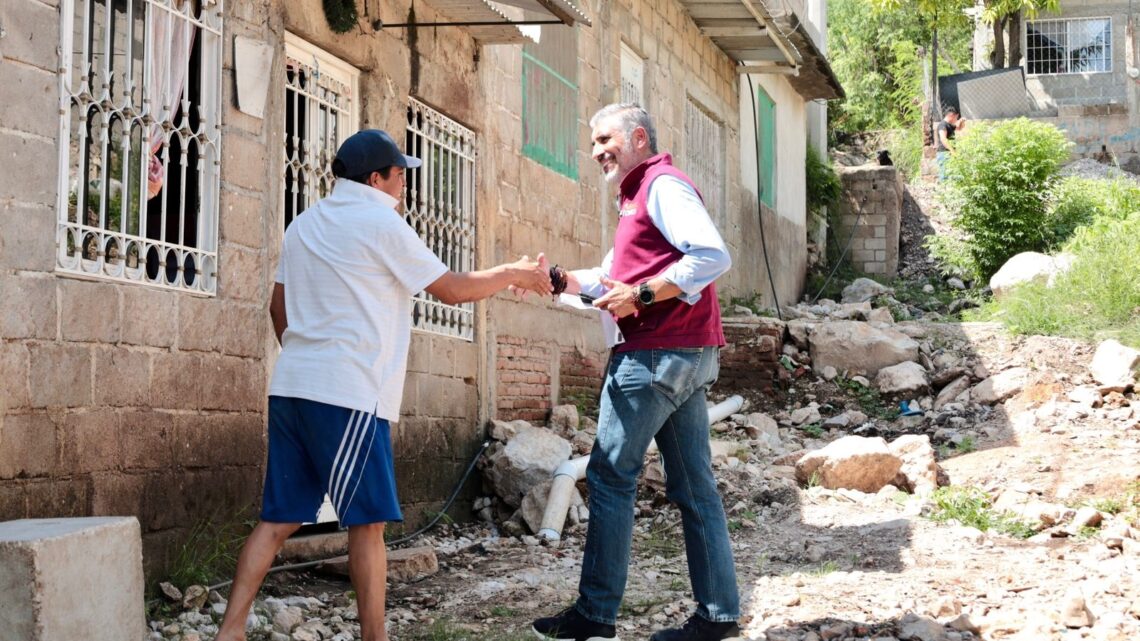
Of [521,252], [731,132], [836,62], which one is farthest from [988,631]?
[836,62]

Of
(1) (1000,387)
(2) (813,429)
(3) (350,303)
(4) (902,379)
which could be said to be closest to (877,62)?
(4) (902,379)

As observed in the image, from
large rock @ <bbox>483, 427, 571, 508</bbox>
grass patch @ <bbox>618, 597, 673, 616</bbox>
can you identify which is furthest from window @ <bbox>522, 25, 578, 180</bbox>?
grass patch @ <bbox>618, 597, 673, 616</bbox>

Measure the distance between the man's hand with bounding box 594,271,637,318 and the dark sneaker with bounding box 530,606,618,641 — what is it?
43.6 inches

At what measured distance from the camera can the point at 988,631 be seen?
16.1ft

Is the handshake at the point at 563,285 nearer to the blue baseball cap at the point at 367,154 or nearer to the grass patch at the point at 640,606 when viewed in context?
the blue baseball cap at the point at 367,154

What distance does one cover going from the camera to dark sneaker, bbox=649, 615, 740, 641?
457 cm

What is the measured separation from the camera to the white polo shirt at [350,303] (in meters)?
4.04

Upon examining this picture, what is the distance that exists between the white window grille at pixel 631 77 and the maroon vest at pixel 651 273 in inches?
273

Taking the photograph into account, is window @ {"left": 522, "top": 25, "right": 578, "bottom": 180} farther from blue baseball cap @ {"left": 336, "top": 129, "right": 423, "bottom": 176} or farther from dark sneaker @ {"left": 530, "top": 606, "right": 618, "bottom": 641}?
dark sneaker @ {"left": 530, "top": 606, "right": 618, "bottom": 641}

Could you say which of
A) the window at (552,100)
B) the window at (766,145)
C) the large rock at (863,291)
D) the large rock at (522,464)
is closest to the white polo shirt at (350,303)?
the large rock at (522,464)

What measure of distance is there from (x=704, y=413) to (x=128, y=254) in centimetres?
244

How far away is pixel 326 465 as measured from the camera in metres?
4.02

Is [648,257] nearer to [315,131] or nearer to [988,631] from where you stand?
[988,631]

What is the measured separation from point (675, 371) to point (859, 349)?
821 cm
